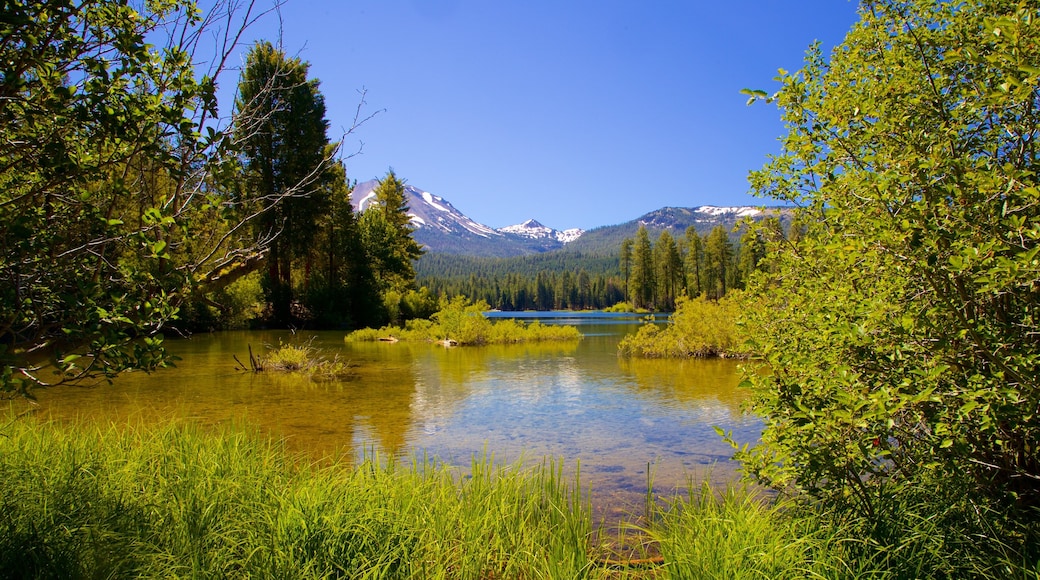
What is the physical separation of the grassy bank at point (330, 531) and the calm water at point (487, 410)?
5.45 ft

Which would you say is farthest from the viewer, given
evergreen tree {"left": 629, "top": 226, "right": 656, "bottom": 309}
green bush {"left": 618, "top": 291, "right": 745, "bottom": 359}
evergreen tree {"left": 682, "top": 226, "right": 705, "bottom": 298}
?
Answer: evergreen tree {"left": 629, "top": 226, "right": 656, "bottom": 309}

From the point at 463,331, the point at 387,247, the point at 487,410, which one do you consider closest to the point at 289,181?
the point at 387,247

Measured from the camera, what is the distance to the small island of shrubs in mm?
27016

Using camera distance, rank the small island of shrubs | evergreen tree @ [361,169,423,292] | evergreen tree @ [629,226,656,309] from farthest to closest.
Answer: evergreen tree @ [629,226,656,309] < evergreen tree @ [361,169,423,292] < the small island of shrubs

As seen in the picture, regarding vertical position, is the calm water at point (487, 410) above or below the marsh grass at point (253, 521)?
below

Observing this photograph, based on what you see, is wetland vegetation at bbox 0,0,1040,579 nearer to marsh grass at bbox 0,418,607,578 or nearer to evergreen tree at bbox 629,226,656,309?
marsh grass at bbox 0,418,607,578

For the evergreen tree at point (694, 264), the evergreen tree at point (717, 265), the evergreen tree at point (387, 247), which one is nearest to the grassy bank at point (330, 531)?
the evergreen tree at point (387, 247)

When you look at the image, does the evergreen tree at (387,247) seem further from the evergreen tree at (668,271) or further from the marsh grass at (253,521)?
the evergreen tree at (668,271)

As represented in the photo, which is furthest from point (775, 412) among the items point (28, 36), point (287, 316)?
point (287, 316)

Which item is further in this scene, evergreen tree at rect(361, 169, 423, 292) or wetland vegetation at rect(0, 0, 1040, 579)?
evergreen tree at rect(361, 169, 423, 292)

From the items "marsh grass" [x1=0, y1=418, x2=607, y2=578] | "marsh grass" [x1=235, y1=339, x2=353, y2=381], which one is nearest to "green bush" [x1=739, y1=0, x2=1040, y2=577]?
"marsh grass" [x1=0, y1=418, x2=607, y2=578]

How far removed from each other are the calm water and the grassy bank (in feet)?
5.45

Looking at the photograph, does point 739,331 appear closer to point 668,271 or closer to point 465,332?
point 465,332

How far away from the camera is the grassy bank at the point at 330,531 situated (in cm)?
307
